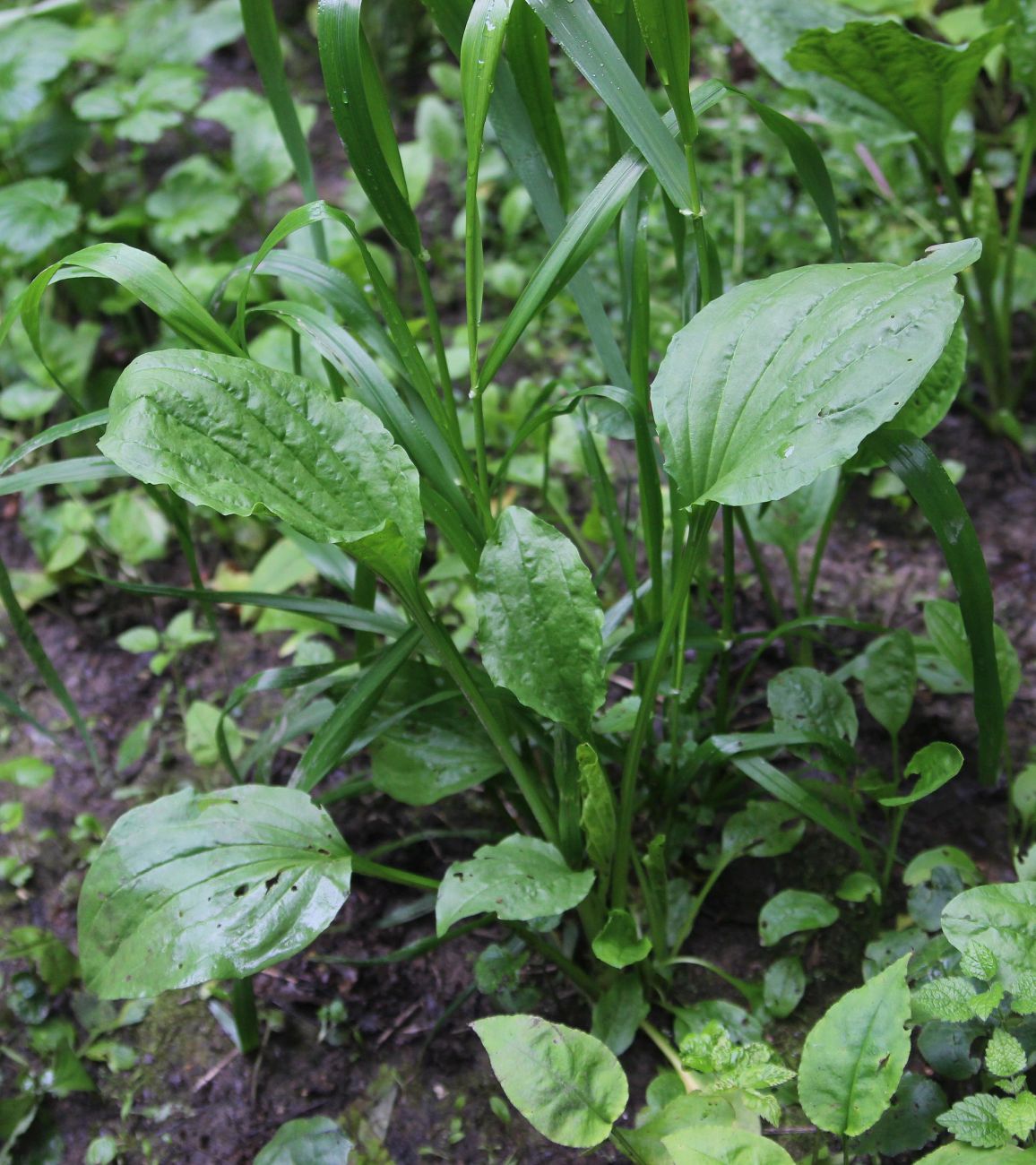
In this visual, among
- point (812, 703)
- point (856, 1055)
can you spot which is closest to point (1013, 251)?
point (812, 703)

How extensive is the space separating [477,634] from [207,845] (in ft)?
1.08

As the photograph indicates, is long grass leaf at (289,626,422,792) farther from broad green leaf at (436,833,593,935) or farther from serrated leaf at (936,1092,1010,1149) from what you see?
serrated leaf at (936,1092,1010,1149)

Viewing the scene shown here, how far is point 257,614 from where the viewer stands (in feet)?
5.39

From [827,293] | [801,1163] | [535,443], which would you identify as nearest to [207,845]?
[801,1163]

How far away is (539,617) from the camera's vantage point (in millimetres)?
959

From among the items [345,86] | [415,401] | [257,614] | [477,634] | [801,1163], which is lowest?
[801,1163]

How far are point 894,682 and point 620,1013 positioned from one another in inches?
18.7

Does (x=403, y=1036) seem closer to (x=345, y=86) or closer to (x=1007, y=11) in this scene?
(x=345, y=86)

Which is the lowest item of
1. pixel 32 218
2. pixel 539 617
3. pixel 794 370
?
pixel 539 617

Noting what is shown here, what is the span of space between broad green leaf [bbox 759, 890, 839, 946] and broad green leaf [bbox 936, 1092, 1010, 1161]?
0.25 meters

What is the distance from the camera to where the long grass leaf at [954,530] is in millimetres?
964

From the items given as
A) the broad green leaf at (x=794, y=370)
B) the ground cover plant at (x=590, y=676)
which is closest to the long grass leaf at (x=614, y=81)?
the ground cover plant at (x=590, y=676)

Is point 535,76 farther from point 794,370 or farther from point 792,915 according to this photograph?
point 792,915

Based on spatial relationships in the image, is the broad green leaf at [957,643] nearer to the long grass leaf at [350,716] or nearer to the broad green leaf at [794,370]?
the broad green leaf at [794,370]
